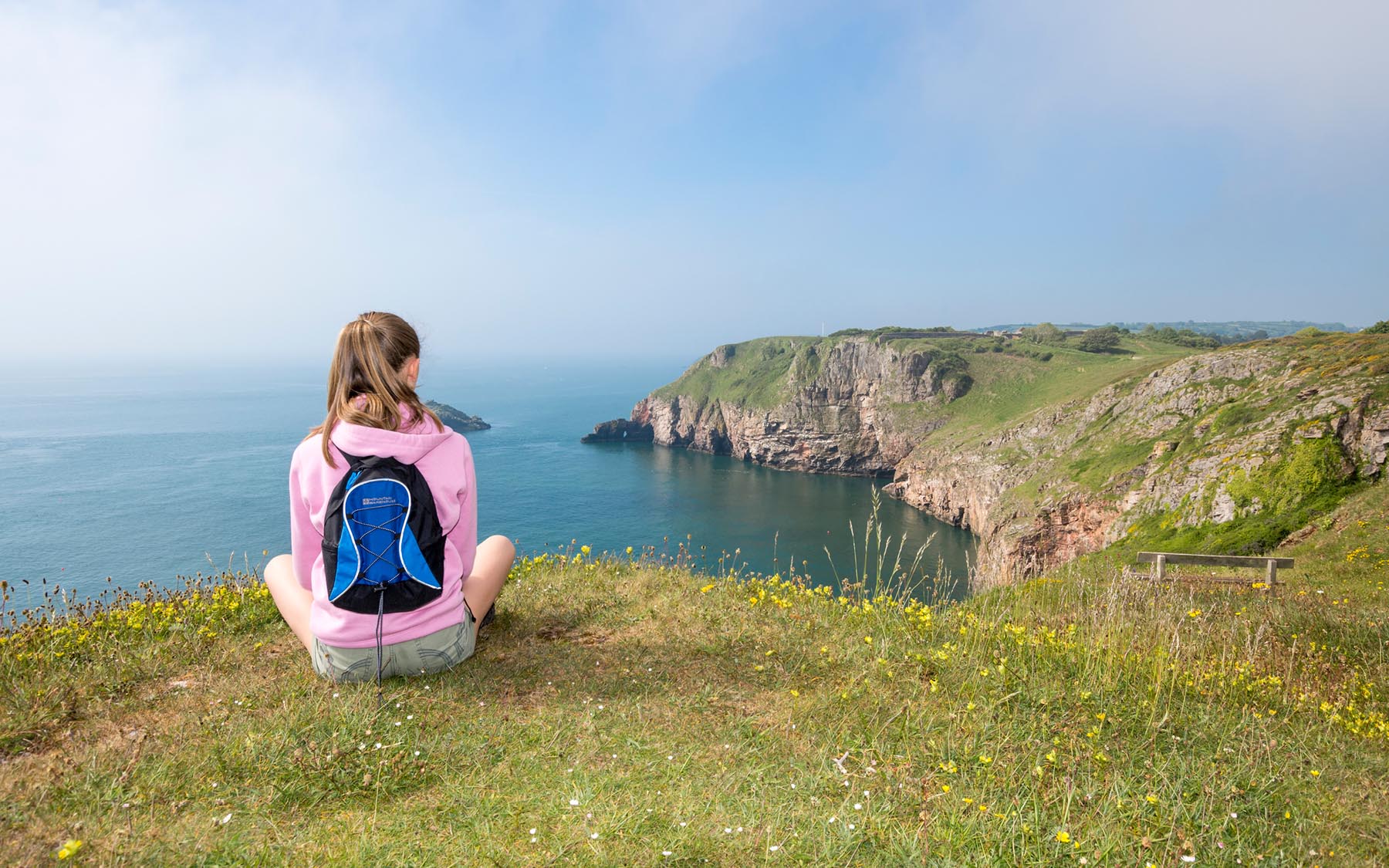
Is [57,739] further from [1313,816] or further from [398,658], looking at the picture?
[1313,816]

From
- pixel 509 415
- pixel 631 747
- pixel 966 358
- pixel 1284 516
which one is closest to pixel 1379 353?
pixel 1284 516

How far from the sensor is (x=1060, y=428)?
73.8 metres

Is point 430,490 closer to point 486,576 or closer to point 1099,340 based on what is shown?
point 486,576

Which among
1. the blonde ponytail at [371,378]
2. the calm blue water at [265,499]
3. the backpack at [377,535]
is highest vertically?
the blonde ponytail at [371,378]

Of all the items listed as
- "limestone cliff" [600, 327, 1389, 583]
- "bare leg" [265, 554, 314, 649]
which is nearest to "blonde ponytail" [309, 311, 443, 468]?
"bare leg" [265, 554, 314, 649]

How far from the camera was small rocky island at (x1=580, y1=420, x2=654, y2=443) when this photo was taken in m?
138

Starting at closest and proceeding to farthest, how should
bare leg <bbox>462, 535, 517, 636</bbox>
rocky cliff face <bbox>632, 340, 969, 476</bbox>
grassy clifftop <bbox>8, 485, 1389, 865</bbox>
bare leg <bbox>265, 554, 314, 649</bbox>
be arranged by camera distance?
grassy clifftop <bbox>8, 485, 1389, 865</bbox> → bare leg <bbox>265, 554, 314, 649</bbox> → bare leg <bbox>462, 535, 517, 636</bbox> → rocky cliff face <bbox>632, 340, 969, 476</bbox>

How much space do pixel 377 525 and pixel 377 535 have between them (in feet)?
0.24

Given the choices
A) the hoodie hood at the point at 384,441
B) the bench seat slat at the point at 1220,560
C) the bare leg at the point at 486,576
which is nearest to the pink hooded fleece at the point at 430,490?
the hoodie hood at the point at 384,441

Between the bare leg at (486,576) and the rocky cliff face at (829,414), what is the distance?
354 ft

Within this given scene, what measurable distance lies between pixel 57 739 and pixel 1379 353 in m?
56.3

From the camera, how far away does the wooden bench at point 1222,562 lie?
1167 cm

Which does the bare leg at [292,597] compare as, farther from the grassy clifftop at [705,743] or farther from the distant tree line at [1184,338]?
the distant tree line at [1184,338]

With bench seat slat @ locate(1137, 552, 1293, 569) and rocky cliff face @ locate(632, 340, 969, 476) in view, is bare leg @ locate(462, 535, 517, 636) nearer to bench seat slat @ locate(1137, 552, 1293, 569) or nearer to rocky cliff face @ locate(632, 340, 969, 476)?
bench seat slat @ locate(1137, 552, 1293, 569)
